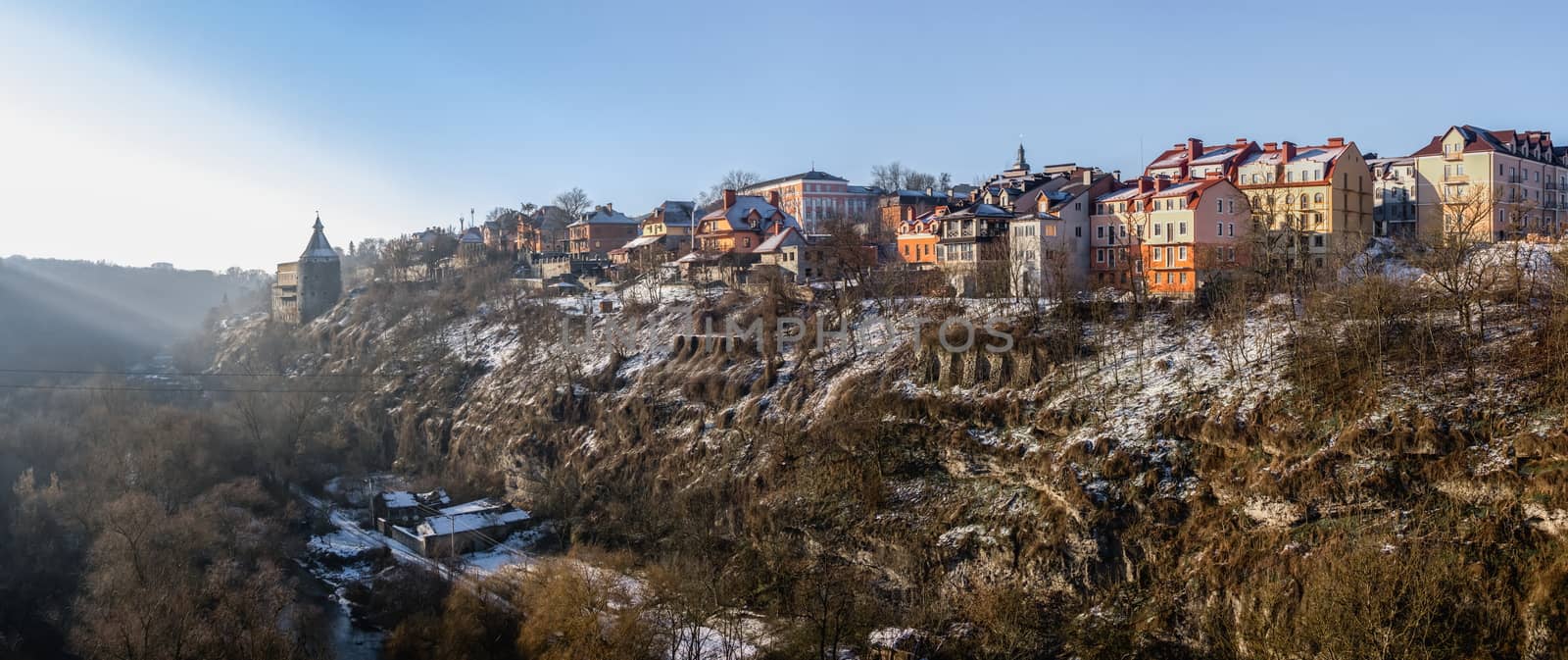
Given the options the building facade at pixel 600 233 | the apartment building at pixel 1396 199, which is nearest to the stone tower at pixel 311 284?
the building facade at pixel 600 233

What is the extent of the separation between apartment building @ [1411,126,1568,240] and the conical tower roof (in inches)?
3228

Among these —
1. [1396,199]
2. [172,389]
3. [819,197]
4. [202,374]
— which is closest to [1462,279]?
[1396,199]

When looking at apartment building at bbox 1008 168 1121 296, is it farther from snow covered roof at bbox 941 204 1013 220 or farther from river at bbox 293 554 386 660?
river at bbox 293 554 386 660

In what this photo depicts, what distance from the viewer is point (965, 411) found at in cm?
4106

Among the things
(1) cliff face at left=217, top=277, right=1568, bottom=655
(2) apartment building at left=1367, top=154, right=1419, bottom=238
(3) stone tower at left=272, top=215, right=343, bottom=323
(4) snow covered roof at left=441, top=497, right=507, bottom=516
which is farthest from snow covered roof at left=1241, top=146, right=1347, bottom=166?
(3) stone tower at left=272, top=215, right=343, bottom=323

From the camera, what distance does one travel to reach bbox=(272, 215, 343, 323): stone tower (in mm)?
88000

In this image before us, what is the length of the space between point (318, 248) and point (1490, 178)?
3376 inches

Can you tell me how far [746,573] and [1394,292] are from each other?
26.0m

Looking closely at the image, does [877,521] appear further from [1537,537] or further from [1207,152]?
[1207,152]

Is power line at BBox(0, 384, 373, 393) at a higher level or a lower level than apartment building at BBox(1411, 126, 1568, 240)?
lower

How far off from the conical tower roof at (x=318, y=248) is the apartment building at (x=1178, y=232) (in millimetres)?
66972

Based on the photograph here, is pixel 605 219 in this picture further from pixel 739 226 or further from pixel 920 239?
pixel 920 239

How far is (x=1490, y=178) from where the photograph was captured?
2060 inches

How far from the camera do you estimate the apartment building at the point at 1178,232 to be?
47062mm
